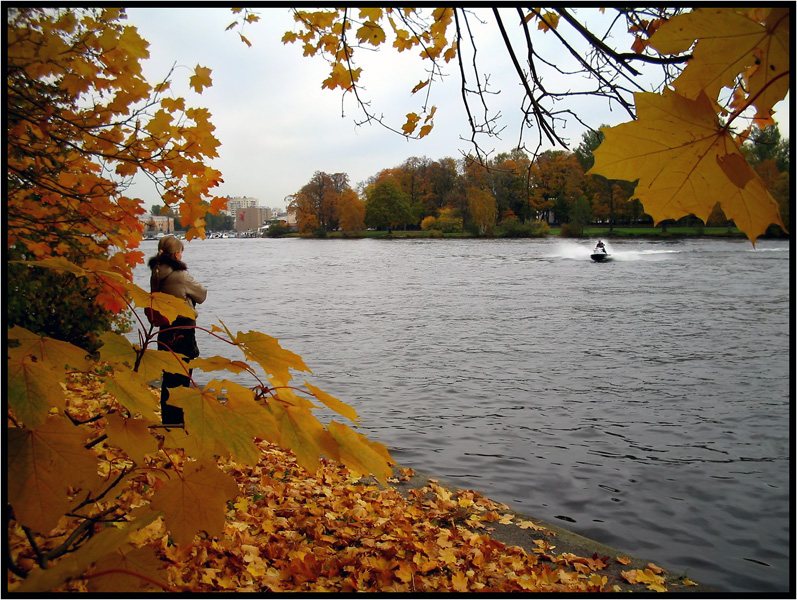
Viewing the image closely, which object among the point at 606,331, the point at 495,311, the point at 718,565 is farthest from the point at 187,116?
the point at 495,311

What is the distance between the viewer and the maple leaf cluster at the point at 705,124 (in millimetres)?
639

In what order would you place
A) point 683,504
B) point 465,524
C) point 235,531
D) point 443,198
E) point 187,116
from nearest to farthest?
1. point 187,116
2. point 235,531
3. point 465,524
4. point 683,504
5. point 443,198

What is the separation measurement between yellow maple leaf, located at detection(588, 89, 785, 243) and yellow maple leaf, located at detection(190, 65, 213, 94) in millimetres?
2783

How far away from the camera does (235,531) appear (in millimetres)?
3314

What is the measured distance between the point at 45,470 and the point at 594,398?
854cm

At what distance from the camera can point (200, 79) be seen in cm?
301

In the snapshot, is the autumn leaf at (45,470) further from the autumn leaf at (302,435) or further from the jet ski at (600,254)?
the jet ski at (600,254)

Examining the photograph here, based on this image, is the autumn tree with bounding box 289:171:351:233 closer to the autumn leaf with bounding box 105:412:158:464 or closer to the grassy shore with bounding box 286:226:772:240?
the grassy shore with bounding box 286:226:772:240

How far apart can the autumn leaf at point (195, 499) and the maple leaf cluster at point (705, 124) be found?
0.95 m

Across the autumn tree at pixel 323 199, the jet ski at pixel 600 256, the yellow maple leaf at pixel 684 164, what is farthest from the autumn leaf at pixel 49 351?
the jet ski at pixel 600 256

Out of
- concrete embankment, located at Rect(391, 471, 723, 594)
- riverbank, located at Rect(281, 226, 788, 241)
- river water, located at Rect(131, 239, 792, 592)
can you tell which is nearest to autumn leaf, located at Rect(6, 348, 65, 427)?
concrete embankment, located at Rect(391, 471, 723, 594)

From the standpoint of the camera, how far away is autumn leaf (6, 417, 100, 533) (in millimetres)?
963

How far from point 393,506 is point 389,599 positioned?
123 inches

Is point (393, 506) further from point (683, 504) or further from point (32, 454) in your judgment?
point (32, 454)
